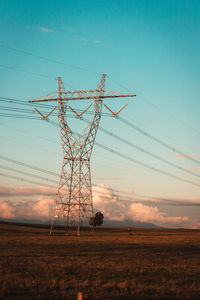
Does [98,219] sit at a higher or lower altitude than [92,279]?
higher

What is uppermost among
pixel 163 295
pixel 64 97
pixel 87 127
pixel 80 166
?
pixel 64 97

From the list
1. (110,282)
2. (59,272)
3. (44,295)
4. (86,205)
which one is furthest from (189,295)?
(86,205)

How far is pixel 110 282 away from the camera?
17719 mm

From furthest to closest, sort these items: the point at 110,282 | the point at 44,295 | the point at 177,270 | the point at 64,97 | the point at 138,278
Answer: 1. the point at 64,97
2. the point at 177,270
3. the point at 138,278
4. the point at 110,282
5. the point at 44,295

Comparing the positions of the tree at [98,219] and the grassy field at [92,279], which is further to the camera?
the tree at [98,219]

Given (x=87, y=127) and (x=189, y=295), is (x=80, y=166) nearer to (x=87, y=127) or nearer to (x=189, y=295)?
(x=87, y=127)

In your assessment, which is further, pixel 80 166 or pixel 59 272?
pixel 80 166

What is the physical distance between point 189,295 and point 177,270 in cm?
812

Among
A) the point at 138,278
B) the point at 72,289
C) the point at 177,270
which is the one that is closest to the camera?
the point at 72,289

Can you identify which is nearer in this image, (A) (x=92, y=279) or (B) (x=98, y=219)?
(A) (x=92, y=279)

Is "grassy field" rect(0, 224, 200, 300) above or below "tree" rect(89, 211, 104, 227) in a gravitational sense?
below

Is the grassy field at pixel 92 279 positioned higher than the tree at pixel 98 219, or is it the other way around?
the tree at pixel 98 219

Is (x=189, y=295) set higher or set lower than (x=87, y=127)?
lower

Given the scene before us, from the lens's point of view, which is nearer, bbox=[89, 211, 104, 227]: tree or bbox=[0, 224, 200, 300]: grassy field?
bbox=[0, 224, 200, 300]: grassy field
